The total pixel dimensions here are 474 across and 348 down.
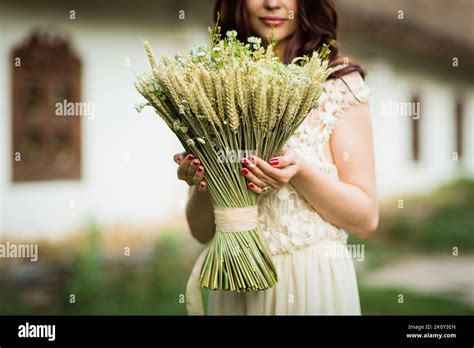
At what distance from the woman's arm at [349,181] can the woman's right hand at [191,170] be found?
0.26 m

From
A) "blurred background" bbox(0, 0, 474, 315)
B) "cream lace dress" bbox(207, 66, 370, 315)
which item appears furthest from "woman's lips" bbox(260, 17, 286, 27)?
"blurred background" bbox(0, 0, 474, 315)

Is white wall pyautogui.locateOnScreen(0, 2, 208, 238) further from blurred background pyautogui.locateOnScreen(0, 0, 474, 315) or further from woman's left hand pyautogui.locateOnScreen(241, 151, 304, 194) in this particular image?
woman's left hand pyautogui.locateOnScreen(241, 151, 304, 194)

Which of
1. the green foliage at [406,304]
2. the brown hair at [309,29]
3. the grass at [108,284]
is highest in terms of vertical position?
the brown hair at [309,29]

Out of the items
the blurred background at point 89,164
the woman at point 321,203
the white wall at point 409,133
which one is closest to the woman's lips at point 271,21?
the woman at point 321,203

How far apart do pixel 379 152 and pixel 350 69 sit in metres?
4.72

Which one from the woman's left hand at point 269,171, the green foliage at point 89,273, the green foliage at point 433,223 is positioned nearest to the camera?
the woman's left hand at point 269,171

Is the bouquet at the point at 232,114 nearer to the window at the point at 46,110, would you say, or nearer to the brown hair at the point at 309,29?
the brown hair at the point at 309,29

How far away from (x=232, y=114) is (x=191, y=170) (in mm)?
249

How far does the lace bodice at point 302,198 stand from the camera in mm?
2105

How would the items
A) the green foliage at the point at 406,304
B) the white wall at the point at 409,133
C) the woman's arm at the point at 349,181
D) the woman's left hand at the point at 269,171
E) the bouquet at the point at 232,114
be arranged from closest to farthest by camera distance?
the bouquet at the point at 232,114 < the woman's left hand at the point at 269,171 < the woman's arm at the point at 349,181 < the green foliage at the point at 406,304 < the white wall at the point at 409,133

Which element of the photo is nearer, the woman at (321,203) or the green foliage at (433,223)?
the woman at (321,203)

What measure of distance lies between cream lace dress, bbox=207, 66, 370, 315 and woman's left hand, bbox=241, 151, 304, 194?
6.6 inches

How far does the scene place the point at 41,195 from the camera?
5.03 m
